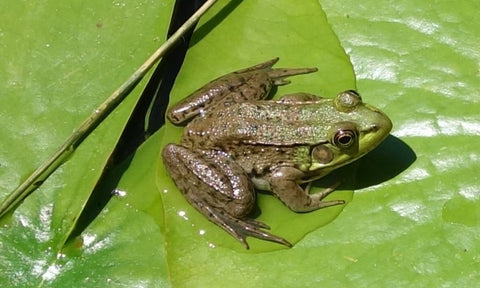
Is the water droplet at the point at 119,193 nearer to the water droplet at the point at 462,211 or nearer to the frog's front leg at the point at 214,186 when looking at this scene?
the frog's front leg at the point at 214,186

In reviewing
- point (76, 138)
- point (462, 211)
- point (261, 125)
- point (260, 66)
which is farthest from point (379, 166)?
point (76, 138)

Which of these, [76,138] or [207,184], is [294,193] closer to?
[207,184]

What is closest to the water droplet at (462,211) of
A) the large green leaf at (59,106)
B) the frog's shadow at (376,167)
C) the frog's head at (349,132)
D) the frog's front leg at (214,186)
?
the frog's shadow at (376,167)

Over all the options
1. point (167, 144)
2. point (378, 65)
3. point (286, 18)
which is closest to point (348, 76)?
point (378, 65)

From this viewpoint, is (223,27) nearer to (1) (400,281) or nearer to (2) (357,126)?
(2) (357,126)

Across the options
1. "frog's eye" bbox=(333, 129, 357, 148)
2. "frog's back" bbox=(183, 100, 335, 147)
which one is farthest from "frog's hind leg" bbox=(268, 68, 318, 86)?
"frog's eye" bbox=(333, 129, 357, 148)

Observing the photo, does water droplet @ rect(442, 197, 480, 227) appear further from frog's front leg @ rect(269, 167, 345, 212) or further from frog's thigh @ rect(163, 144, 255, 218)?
frog's thigh @ rect(163, 144, 255, 218)
